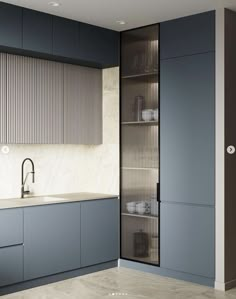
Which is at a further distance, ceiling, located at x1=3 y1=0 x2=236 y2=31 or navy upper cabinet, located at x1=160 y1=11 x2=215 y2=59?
navy upper cabinet, located at x1=160 y1=11 x2=215 y2=59

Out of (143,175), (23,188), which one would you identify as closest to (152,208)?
(143,175)

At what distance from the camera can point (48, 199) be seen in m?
5.04

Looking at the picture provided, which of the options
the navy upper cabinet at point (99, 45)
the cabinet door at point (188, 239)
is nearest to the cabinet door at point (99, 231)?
the cabinet door at point (188, 239)

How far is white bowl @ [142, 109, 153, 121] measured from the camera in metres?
4.98

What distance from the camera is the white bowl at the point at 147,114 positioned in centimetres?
498

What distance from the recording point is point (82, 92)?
5.23 meters

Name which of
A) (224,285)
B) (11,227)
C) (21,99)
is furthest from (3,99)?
(224,285)

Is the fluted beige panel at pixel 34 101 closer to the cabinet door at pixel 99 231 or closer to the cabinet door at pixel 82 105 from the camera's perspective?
the cabinet door at pixel 82 105

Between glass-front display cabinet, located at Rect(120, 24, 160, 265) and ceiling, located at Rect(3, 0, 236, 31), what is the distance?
0.36 m

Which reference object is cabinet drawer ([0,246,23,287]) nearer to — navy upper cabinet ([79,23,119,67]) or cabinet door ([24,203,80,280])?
cabinet door ([24,203,80,280])
